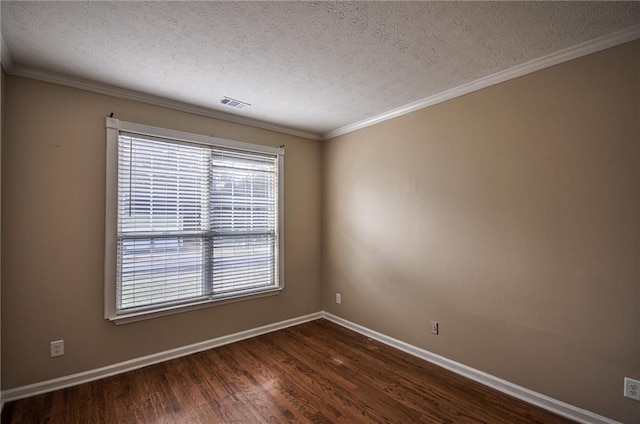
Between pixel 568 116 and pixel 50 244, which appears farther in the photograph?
pixel 50 244

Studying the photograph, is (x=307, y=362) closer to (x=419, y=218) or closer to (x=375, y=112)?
(x=419, y=218)

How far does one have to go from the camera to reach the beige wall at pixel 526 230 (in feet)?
6.24

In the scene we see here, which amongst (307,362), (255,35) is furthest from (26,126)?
(307,362)

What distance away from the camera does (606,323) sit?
76.4 inches

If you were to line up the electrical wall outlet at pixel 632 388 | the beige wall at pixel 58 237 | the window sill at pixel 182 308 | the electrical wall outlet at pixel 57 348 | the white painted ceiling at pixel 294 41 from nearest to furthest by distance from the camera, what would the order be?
the white painted ceiling at pixel 294 41 → the electrical wall outlet at pixel 632 388 → the beige wall at pixel 58 237 → the electrical wall outlet at pixel 57 348 → the window sill at pixel 182 308

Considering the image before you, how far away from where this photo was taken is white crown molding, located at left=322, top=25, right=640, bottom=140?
189 cm

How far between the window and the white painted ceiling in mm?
568

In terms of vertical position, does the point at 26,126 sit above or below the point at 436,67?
below

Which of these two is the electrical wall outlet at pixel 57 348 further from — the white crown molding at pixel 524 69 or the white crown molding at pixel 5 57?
the white crown molding at pixel 524 69

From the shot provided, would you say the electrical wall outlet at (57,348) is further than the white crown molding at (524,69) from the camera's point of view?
Yes

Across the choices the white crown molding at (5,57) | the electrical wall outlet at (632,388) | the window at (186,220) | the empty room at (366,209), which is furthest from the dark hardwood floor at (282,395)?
the white crown molding at (5,57)

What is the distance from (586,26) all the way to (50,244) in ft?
13.4

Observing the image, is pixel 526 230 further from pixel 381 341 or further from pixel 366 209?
pixel 381 341

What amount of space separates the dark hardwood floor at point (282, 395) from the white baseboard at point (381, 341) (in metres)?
0.07
